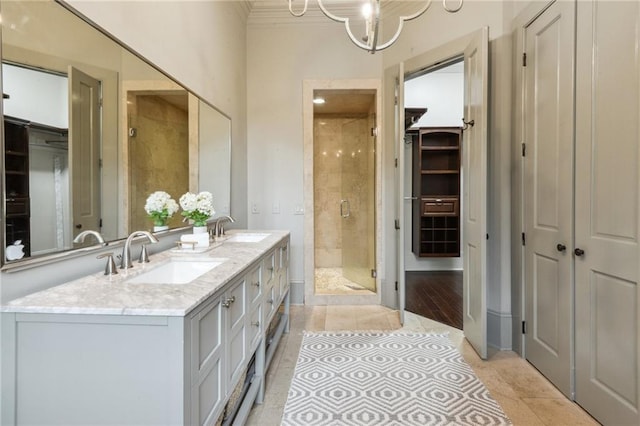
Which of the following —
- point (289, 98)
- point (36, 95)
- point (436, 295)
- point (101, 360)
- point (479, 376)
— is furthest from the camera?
point (436, 295)

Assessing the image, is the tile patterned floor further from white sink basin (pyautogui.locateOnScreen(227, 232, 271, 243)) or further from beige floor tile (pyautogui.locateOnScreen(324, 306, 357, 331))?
white sink basin (pyautogui.locateOnScreen(227, 232, 271, 243))

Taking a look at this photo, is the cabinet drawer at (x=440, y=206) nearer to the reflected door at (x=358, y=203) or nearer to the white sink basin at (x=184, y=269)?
the reflected door at (x=358, y=203)

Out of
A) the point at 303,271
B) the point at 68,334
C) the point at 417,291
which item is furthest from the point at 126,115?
the point at 417,291

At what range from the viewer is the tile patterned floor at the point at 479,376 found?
6.06ft

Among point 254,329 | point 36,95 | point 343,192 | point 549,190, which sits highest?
point 36,95

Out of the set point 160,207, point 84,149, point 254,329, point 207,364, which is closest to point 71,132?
point 84,149

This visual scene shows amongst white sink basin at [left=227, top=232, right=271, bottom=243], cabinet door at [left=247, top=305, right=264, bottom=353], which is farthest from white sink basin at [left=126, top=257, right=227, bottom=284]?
white sink basin at [left=227, top=232, right=271, bottom=243]

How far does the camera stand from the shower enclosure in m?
4.32

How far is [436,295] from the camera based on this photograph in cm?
411

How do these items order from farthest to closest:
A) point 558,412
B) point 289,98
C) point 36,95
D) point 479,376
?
point 289,98
point 479,376
point 558,412
point 36,95

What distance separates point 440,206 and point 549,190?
270cm

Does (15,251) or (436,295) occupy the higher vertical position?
(15,251)

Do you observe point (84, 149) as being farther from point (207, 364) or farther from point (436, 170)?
point (436, 170)

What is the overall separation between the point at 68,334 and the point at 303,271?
291 cm
